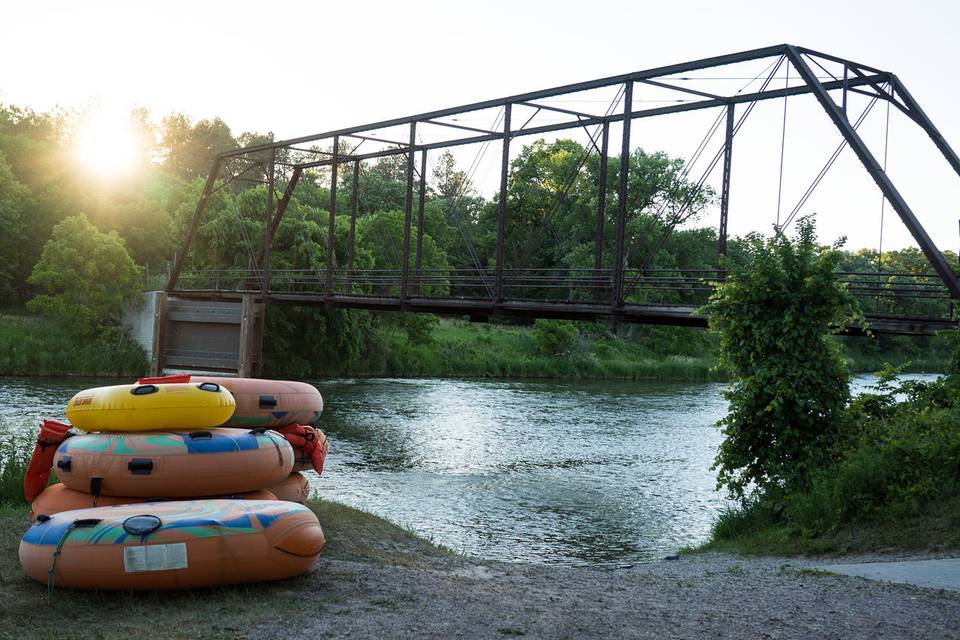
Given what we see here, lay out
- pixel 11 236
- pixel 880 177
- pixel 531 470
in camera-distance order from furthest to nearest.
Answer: pixel 11 236
pixel 531 470
pixel 880 177

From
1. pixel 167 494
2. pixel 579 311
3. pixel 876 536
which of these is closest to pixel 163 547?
pixel 167 494

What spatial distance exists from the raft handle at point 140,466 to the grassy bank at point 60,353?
3318cm

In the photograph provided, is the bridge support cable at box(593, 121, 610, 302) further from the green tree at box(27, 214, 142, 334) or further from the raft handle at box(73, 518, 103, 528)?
the green tree at box(27, 214, 142, 334)

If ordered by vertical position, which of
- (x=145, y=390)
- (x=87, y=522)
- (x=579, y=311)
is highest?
(x=579, y=311)

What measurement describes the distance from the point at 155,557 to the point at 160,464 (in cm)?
154

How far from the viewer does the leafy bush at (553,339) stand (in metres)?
54.4

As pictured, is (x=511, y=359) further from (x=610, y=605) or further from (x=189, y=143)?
(x=189, y=143)

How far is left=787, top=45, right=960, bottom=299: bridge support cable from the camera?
15336 millimetres

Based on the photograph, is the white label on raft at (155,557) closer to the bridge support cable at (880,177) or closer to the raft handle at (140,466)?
the raft handle at (140,466)

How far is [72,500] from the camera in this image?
30.2 feet

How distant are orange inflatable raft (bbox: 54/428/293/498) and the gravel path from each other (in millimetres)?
1211

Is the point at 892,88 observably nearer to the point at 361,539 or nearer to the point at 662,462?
the point at 662,462

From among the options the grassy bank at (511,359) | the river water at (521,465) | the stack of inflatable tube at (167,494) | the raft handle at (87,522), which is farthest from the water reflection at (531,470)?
the grassy bank at (511,359)

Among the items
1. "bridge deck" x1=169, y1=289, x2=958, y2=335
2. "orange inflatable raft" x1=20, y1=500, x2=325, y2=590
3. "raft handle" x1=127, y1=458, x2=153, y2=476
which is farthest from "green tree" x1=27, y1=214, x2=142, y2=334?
"orange inflatable raft" x1=20, y1=500, x2=325, y2=590
